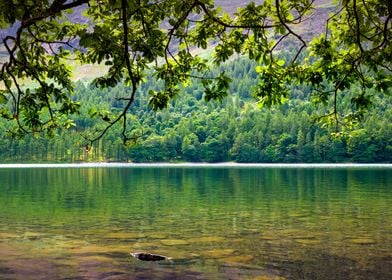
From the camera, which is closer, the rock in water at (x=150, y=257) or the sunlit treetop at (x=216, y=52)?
the sunlit treetop at (x=216, y=52)

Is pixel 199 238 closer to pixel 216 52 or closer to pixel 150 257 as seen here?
pixel 150 257

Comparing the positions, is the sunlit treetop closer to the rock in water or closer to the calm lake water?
the calm lake water

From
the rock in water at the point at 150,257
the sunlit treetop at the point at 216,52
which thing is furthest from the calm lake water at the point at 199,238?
the sunlit treetop at the point at 216,52

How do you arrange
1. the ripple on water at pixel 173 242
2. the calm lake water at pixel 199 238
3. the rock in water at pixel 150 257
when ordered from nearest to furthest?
1. the calm lake water at pixel 199 238
2. the rock in water at pixel 150 257
3. the ripple on water at pixel 173 242

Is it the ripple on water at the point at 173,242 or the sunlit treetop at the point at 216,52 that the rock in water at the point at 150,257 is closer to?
the ripple on water at the point at 173,242

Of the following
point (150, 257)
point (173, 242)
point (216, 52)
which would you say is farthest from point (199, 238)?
point (216, 52)

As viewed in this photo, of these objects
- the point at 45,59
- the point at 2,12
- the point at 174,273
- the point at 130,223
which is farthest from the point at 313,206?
the point at 2,12

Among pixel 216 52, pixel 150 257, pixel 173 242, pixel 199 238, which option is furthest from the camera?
pixel 199 238

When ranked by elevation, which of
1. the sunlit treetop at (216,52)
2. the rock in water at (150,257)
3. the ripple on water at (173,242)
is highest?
the sunlit treetop at (216,52)

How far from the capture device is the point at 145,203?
221ft

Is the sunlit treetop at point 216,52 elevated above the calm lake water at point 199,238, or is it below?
above

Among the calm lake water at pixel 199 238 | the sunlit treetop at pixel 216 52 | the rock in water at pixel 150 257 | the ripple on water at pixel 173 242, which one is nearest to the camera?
the sunlit treetop at pixel 216 52

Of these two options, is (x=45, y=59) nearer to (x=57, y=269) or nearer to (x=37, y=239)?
(x=57, y=269)

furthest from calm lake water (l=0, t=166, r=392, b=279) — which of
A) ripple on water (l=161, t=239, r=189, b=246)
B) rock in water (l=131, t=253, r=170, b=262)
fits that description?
rock in water (l=131, t=253, r=170, b=262)
